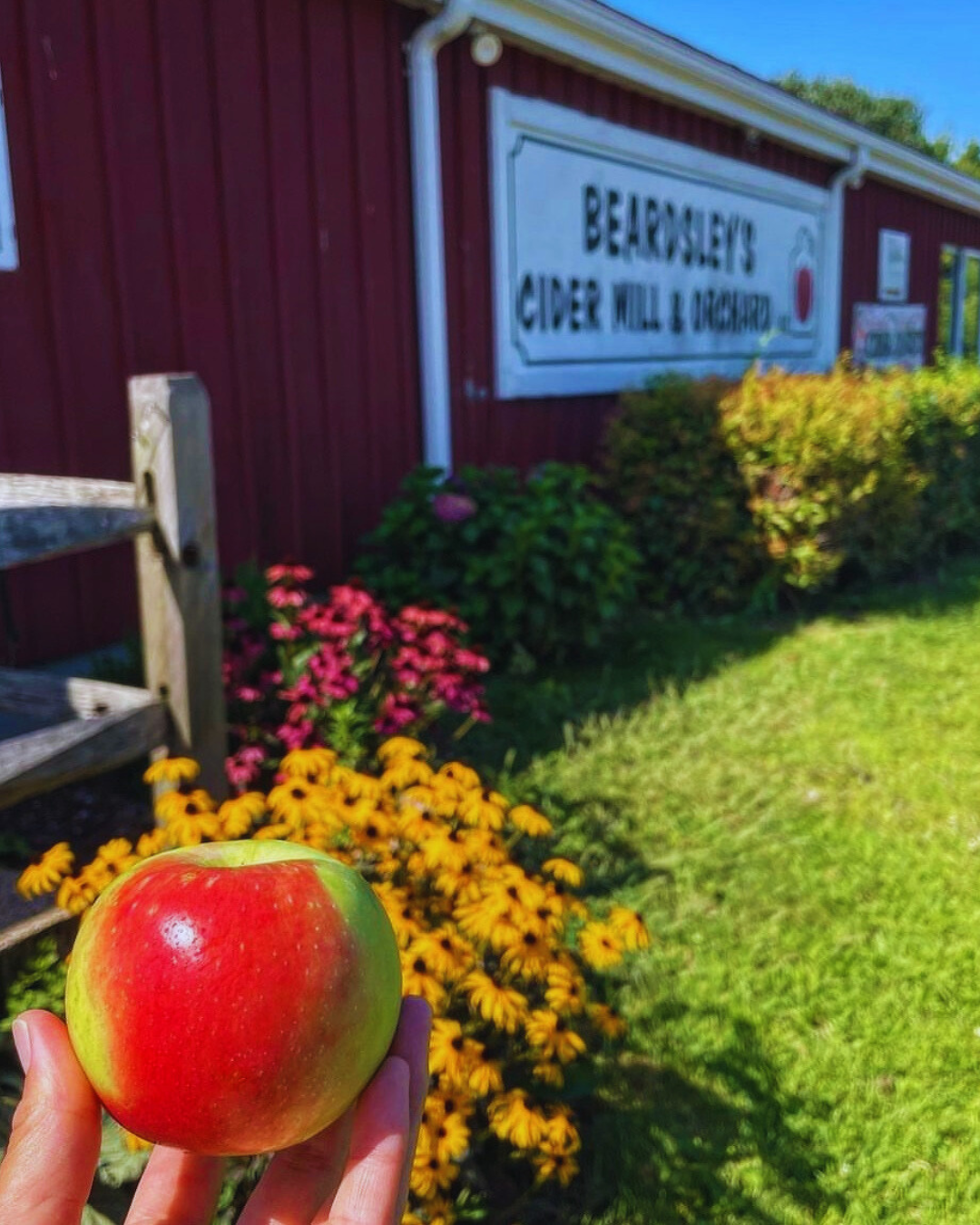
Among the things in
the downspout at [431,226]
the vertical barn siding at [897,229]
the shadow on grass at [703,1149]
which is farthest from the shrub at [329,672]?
the vertical barn siding at [897,229]

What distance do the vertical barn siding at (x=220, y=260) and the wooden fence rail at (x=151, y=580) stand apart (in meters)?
1.51

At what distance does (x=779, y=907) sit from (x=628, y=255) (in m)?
5.45

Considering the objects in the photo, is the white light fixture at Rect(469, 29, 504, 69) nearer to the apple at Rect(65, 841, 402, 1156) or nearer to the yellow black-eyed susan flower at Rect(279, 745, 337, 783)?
the yellow black-eyed susan flower at Rect(279, 745, 337, 783)

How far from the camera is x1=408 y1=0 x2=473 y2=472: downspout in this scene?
557cm

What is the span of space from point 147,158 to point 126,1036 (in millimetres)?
4204

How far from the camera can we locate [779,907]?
3.47m

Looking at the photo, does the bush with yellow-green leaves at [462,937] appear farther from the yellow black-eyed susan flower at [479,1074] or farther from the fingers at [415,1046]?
the fingers at [415,1046]

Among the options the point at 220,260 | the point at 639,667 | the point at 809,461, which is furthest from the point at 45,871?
the point at 809,461

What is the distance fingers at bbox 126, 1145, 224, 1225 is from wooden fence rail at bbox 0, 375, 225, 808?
138cm

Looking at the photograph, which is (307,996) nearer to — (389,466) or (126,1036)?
(126,1036)

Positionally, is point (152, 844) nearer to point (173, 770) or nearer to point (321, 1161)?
point (173, 770)

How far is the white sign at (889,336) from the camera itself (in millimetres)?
11750

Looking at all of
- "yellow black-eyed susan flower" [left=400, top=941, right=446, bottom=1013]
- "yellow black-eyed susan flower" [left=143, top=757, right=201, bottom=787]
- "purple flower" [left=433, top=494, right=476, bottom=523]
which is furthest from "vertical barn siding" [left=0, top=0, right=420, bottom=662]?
"yellow black-eyed susan flower" [left=400, top=941, right=446, bottom=1013]

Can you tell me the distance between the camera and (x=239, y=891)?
3.68 feet
